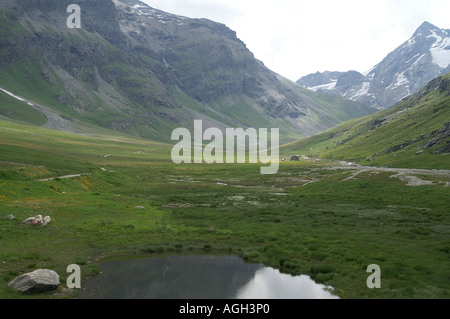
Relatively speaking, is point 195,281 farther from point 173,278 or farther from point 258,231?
point 258,231

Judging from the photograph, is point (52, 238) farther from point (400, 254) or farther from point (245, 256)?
point (400, 254)

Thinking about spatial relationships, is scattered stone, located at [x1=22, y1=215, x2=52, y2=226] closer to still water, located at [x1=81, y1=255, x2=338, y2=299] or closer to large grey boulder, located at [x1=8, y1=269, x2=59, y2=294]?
still water, located at [x1=81, y1=255, x2=338, y2=299]

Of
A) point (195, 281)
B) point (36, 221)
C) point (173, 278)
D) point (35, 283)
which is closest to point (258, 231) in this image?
point (195, 281)

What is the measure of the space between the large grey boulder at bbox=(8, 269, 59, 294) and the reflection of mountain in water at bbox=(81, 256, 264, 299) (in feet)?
8.19

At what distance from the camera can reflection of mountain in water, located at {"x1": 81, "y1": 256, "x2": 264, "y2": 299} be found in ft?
85.9

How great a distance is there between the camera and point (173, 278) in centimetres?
2928

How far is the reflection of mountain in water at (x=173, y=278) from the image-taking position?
26.2 meters

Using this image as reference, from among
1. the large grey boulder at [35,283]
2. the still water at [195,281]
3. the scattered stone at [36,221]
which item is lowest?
the still water at [195,281]

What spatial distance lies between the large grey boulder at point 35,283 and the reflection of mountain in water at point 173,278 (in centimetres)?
250

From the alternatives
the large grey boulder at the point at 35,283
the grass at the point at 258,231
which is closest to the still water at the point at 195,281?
the grass at the point at 258,231

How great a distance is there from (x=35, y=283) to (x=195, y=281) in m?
12.2

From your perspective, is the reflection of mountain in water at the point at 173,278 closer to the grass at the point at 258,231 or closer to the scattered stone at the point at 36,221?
the grass at the point at 258,231

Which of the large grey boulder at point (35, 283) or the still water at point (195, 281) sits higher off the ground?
the large grey boulder at point (35, 283)

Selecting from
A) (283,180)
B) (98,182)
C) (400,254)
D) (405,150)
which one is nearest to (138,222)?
(400,254)
